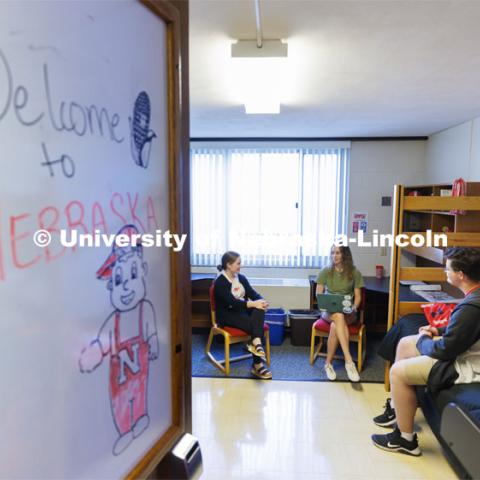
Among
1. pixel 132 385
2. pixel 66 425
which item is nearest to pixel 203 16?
pixel 132 385

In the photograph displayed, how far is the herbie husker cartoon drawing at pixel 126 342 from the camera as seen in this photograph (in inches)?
26.3

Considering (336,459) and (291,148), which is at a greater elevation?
(291,148)

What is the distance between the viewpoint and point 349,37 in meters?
1.89

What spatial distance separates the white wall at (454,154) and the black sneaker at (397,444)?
2.33 m

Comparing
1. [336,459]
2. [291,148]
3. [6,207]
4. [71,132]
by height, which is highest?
[291,148]

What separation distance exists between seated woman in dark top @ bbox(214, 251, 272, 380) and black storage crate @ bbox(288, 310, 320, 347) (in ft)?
2.16

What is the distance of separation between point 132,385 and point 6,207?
0.41 meters

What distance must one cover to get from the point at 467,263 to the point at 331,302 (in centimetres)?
148

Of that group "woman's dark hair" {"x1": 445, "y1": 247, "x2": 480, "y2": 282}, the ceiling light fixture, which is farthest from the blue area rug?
the ceiling light fixture

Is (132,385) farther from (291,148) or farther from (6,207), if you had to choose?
(291,148)

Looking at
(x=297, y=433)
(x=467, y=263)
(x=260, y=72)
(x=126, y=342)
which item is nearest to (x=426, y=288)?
(x=467, y=263)

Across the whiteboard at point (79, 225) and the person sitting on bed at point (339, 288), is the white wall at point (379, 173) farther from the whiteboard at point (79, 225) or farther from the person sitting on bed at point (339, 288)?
the whiteboard at point (79, 225)

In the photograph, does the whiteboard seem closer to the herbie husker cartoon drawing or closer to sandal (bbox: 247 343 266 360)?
the herbie husker cartoon drawing

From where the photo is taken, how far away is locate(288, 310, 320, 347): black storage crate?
4254 mm
